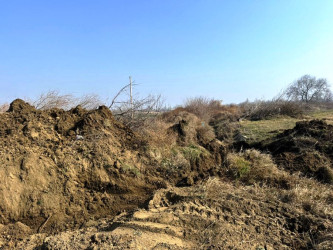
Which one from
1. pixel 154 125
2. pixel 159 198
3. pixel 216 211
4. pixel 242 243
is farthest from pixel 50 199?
pixel 154 125

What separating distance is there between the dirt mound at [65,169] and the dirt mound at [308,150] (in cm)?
421

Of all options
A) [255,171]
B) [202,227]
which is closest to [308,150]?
[255,171]

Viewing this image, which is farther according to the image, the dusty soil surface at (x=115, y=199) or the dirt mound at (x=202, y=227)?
the dusty soil surface at (x=115, y=199)

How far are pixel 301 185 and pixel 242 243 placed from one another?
3077mm

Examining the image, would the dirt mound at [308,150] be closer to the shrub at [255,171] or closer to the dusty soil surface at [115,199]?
the dusty soil surface at [115,199]

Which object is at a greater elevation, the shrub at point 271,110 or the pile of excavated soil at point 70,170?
the shrub at point 271,110

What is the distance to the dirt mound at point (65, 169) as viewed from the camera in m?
4.07

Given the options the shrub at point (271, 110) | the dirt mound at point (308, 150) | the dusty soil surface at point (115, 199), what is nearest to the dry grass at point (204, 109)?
the shrub at point (271, 110)

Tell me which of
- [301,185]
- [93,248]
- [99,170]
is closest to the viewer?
[93,248]

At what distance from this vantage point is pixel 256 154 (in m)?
7.27

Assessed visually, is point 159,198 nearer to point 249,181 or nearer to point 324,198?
point 249,181

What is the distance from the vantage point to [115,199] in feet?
15.5

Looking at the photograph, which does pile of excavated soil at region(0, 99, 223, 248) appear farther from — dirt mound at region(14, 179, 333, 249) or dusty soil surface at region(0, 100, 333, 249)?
dirt mound at region(14, 179, 333, 249)

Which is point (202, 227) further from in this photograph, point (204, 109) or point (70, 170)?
point (204, 109)
